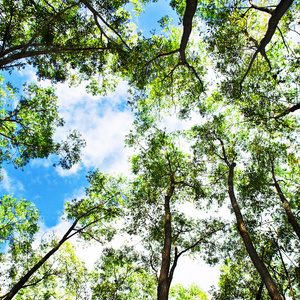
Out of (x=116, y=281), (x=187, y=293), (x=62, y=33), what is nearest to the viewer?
(x=62, y=33)

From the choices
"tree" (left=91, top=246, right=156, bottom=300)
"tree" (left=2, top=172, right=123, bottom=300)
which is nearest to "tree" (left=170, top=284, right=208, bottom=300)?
"tree" (left=91, top=246, right=156, bottom=300)

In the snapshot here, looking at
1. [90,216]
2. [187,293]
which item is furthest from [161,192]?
[187,293]

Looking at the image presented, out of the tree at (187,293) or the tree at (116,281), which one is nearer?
the tree at (116,281)

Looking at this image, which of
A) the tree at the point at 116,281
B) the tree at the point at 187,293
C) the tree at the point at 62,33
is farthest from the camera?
the tree at the point at 187,293

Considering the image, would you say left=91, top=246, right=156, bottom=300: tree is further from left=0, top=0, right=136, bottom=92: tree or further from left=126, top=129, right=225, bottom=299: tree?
left=0, top=0, right=136, bottom=92: tree

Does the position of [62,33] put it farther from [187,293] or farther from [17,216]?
[187,293]

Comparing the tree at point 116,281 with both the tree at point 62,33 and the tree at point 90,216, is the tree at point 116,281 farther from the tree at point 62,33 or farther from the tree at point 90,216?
the tree at point 62,33

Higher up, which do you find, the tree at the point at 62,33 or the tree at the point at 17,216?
the tree at the point at 62,33

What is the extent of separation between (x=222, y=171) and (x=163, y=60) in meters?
10.7

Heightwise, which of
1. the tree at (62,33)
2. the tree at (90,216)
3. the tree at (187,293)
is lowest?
the tree at (187,293)

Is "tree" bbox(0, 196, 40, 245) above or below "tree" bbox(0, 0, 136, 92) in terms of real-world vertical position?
below

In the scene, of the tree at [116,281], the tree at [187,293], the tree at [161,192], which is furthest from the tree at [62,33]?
the tree at [187,293]

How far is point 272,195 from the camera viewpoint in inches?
621

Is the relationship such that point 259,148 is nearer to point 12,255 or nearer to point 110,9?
point 110,9
